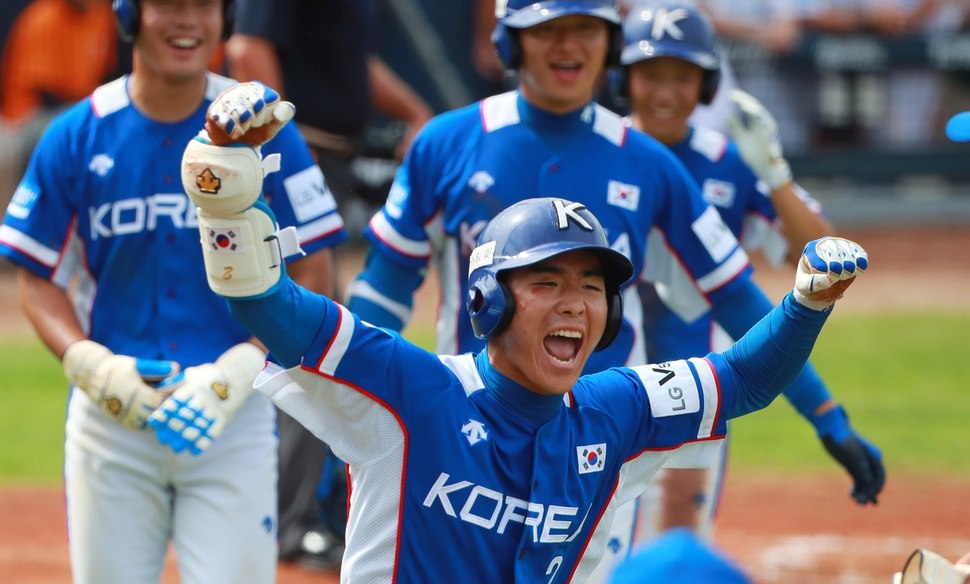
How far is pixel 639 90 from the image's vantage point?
5551 mm

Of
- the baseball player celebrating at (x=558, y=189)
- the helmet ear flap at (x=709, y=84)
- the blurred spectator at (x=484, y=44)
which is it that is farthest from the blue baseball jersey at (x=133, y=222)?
the blurred spectator at (x=484, y=44)

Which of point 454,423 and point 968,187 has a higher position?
point 454,423

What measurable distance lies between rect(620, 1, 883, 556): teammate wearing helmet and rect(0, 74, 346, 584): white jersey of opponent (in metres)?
1.38

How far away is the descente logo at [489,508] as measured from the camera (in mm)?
3467

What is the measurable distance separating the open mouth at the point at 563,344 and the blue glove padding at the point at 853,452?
5.24 feet

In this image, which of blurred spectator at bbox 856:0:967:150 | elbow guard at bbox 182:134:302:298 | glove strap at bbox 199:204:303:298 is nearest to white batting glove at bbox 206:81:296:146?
elbow guard at bbox 182:134:302:298

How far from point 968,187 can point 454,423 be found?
14.8 metres

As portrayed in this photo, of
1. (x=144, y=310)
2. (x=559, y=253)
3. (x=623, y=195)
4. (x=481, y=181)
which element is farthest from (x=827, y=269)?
(x=144, y=310)

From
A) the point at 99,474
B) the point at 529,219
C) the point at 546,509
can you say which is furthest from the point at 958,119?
the point at 99,474

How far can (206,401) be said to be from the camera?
14.0 ft

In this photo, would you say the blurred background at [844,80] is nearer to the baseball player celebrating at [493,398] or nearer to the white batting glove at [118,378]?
the white batting glove at [118,378]

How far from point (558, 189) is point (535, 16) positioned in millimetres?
484

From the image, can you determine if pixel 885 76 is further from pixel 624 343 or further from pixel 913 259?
pixel 624 343

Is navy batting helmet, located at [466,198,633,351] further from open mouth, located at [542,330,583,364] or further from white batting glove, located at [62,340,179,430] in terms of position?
white batting glove, located at [62,340,179,430]
